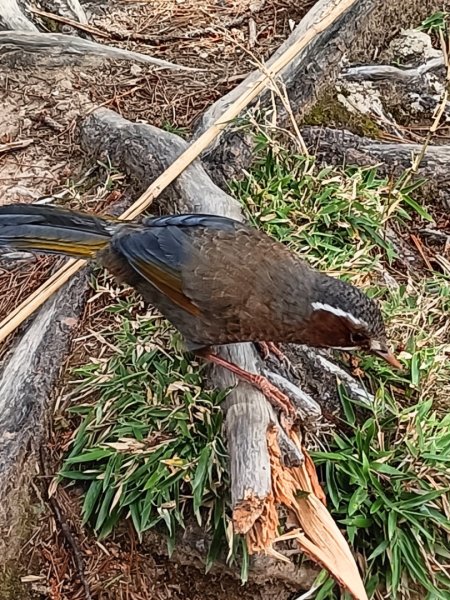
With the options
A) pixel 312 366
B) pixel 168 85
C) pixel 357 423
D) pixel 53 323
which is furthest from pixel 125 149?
pixel 357 423

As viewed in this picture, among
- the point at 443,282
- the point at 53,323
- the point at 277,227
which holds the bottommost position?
the point at 443,282

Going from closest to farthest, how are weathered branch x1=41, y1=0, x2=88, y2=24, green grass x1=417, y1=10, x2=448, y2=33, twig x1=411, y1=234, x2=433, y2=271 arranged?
1. twig x1=411, y1=234, x2=433, y2=271
2. green grass x1=417, y1=10, x2=448, y2=33
3. weathered branch x1=41, y1=0, x2=88, y2=24

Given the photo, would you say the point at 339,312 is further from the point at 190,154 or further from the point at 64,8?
the point at 64,8

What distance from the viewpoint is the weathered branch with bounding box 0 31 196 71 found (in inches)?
203

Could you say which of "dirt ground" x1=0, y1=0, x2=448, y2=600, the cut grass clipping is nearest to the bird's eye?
the cut grass clipping

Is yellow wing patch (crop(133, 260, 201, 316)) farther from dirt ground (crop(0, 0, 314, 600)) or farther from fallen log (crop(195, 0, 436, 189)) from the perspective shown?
fallen log (crop(195, 0, 436, 189))

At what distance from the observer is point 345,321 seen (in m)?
3.34

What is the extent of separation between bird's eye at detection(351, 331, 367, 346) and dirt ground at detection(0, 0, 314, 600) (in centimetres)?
105

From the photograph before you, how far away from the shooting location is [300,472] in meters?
3.23

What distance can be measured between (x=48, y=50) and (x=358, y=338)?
2887 mm

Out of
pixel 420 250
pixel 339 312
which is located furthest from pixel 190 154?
pixel 339 312

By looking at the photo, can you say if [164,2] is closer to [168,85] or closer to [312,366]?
[168,85]

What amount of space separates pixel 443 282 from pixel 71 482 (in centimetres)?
199

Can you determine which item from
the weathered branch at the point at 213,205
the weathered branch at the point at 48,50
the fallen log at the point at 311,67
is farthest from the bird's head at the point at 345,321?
the weathered branch at the point at 48,50
